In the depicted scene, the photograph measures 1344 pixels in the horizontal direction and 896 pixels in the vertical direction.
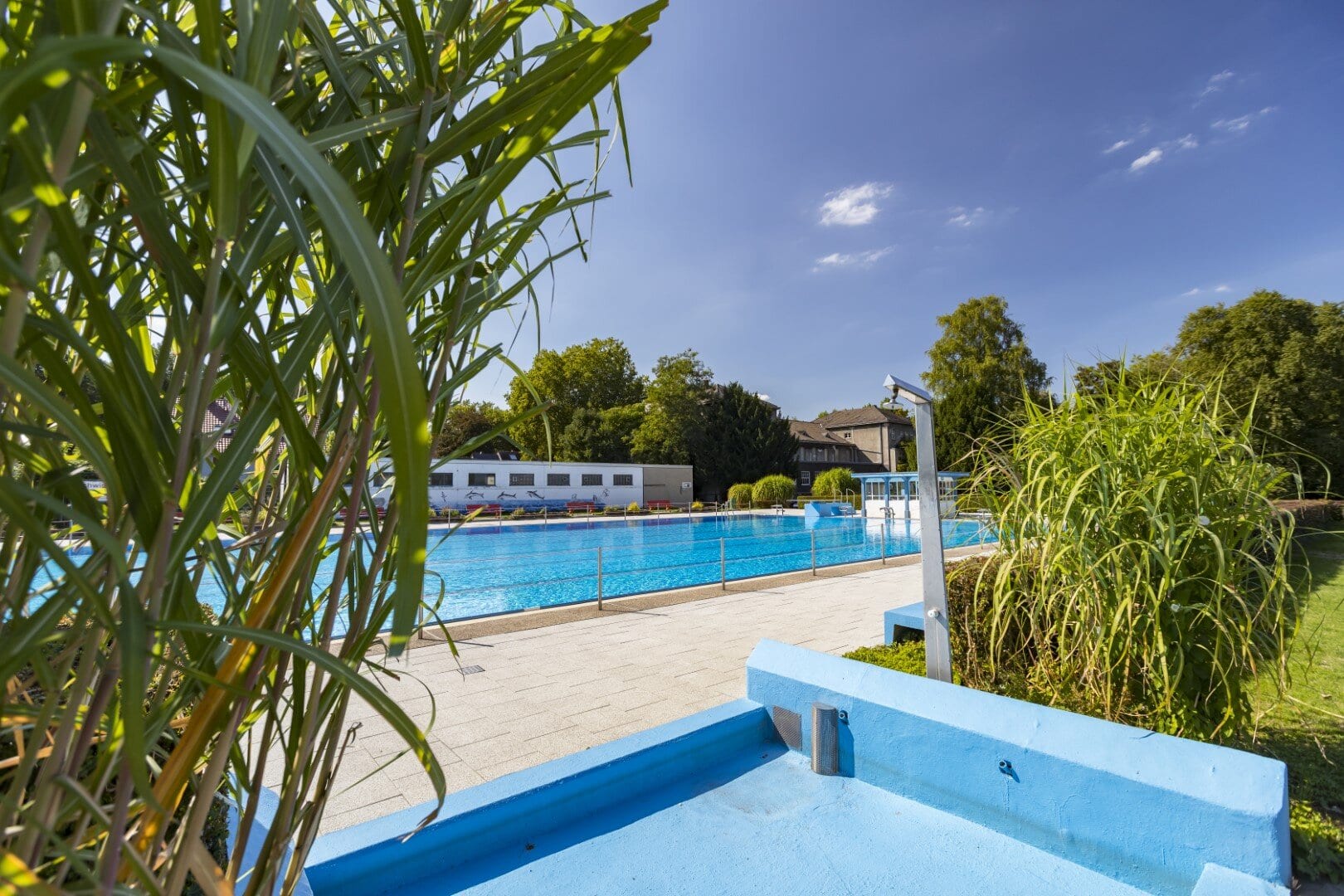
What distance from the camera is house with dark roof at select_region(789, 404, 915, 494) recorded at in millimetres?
42344

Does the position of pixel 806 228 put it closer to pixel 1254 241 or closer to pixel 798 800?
pixel 1254 241

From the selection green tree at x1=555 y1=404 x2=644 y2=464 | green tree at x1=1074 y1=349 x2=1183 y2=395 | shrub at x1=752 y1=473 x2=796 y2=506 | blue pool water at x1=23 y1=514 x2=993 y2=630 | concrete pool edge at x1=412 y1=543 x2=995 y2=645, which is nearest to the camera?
green tree at x1=1074 y1=349 x2=1183 y2=395

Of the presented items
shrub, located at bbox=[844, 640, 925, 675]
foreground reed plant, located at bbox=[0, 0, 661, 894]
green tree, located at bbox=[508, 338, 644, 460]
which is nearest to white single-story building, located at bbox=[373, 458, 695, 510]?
green tree, located at bbox=[508, 338, 644, 460]

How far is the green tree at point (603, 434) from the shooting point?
1426 inches

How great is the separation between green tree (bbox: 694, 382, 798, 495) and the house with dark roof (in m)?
7.27

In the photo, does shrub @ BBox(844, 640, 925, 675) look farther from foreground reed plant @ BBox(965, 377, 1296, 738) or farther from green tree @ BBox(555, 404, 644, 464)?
green tree @ BBox(555, 404, 644, 464)

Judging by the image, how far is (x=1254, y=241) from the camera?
42.9 ft

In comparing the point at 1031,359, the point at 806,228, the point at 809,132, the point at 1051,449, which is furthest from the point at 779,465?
the point at 1051,449

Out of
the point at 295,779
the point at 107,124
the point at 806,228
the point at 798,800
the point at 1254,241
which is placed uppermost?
the point at 806,228

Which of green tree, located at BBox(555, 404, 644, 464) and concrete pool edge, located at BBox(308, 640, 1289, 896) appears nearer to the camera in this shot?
concrete pool edge, located at BBox(308, 640, 1289, 896)

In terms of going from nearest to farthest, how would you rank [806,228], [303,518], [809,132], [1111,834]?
1. [303,518]
2. [1111,834]
3. [809,132]
4. [806,228]

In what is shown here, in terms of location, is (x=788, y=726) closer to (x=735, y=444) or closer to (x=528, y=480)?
(x=528, y=480)

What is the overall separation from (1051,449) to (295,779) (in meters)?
2.79

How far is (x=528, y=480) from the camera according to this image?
28062mm
